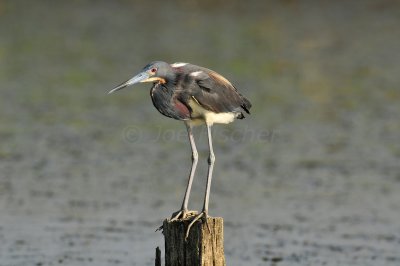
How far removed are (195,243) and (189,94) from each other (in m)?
1.12

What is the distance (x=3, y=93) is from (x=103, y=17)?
7.13m

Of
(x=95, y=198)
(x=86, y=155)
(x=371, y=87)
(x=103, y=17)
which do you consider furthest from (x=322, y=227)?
(x=103, y=17)

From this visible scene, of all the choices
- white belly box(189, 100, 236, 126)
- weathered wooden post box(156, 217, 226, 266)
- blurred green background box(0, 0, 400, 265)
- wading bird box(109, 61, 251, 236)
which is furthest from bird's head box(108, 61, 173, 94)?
blurred green background box(0, 0, 400, 265)

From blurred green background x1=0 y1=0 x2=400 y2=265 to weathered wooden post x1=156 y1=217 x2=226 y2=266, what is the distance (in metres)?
2.36

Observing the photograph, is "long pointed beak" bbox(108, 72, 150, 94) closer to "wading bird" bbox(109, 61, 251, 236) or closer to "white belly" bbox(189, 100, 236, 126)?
"wading bird" bbox(109, 61, 251, 236)

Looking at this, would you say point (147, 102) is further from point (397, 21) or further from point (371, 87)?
point (397, 21)

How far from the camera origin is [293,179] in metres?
12.8

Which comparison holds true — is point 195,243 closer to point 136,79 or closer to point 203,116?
point 203,116

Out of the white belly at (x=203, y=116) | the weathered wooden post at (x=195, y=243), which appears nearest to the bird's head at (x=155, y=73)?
the white belly at (x=203, y=116)

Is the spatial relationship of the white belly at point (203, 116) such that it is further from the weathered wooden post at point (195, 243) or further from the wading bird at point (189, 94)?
the weathered wooden post at point (195, 243)

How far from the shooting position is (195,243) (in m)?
7.54

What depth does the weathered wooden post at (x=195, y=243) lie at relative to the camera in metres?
7.50

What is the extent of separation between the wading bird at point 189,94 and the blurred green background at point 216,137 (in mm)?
2506

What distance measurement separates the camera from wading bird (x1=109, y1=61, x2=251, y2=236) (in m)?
7.55
